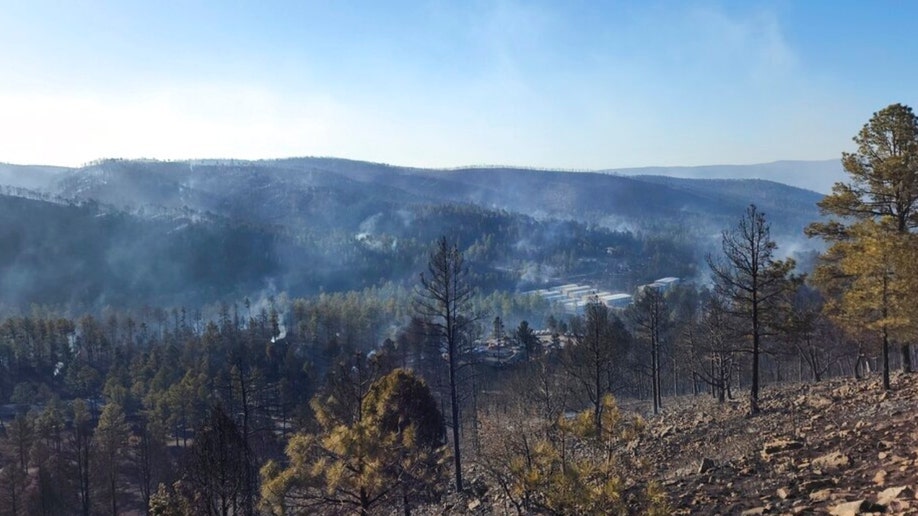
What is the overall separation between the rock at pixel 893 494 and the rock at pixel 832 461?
7.78ft

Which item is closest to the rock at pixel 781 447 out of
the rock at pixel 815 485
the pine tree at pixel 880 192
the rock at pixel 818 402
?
the rock at pixel 815 485

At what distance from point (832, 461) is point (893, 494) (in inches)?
116

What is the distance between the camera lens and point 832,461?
1148cm

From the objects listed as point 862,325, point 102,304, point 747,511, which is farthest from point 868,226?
point 102,304

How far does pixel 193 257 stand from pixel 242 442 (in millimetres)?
163043

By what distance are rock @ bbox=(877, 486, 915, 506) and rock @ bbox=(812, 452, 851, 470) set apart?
2.37 m

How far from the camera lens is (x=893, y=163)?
1941 centimetres

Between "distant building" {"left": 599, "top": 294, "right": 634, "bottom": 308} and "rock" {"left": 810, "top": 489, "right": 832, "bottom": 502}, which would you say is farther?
"distant building" {"left": 599, "top": 294, "right": 634, "bottom": 308}

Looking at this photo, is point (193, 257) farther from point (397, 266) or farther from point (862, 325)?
point (862, 325)

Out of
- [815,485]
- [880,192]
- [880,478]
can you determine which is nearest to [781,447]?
[815,485]

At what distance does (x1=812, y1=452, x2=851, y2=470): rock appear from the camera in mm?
11172

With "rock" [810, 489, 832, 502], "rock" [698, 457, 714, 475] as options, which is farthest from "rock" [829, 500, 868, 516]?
"rock" [698, 457, 714, 475]

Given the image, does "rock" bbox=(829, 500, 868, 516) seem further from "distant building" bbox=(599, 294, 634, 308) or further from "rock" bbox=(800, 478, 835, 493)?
"distant building" bbox=(599, 294, 634, 308)

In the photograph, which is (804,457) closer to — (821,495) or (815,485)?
(815,485)
